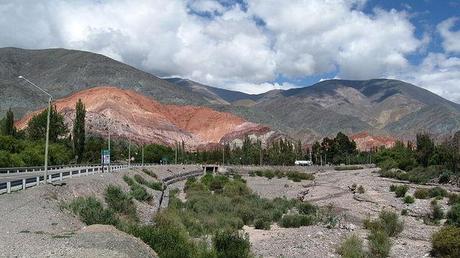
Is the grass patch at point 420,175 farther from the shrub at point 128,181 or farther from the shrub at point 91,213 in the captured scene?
the shrub at point 91,213

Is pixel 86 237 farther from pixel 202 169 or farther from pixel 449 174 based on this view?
pixel 202 169

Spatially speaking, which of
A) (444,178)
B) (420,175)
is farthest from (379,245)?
(420,175)

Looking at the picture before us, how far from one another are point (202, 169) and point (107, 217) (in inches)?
4155

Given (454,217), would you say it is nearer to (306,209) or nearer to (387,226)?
(387,226)

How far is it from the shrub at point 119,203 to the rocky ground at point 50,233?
94 cm

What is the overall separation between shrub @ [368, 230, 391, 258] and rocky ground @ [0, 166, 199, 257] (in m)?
11.1

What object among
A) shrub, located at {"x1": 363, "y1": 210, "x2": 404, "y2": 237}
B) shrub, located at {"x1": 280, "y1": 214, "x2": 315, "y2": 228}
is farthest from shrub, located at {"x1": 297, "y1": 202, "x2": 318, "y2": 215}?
shrub, located at {"x1": 363, "y1": 210, "x2": 404, "y2": 237}

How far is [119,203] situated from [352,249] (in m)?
15.2

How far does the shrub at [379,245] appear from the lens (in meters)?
24.6

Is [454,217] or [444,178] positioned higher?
[444,178]

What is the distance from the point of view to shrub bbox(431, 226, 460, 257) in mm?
23528

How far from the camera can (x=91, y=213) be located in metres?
25.7

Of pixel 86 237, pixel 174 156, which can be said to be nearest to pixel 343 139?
pixel 174 156

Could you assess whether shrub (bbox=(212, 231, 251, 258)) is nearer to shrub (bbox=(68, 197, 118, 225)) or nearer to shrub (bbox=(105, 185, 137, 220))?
shrub (bbox=(68, 197, 118, 225))
